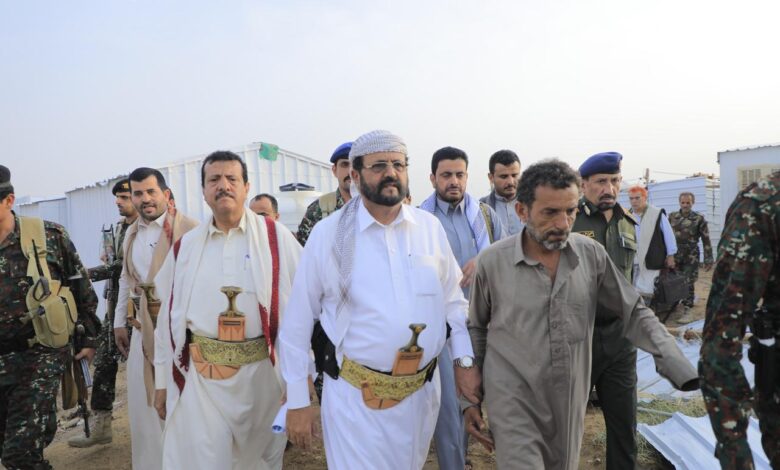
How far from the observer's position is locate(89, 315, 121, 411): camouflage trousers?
17.5 feet

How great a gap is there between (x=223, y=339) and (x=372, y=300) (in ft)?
3.65

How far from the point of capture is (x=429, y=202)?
4.36 m

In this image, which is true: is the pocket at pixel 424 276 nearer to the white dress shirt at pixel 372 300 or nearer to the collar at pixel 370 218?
the white dress shirt at pixel 372 300

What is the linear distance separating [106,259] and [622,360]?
22.3ft

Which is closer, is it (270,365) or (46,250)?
(270,365)

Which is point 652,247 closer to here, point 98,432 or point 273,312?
point 273,312

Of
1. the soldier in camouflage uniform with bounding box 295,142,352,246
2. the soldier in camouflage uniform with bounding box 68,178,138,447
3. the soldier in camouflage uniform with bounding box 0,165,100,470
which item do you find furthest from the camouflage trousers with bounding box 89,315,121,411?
the soldier in camouflage uniform with bounding box 295,142,352,246

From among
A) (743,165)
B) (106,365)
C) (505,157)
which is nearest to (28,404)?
(106,365)

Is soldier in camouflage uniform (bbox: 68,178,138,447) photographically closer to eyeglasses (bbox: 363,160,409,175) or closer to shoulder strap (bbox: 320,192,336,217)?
shoulder strap (bbox: 320,192,336,217)

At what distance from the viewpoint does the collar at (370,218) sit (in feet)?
9.29

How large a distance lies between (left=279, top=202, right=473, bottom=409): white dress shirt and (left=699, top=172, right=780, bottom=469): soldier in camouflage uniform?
1.29 meters

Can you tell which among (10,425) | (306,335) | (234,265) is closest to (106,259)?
(10,425)

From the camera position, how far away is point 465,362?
2.81m

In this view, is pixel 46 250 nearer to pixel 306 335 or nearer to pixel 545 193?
pixel 306 335
